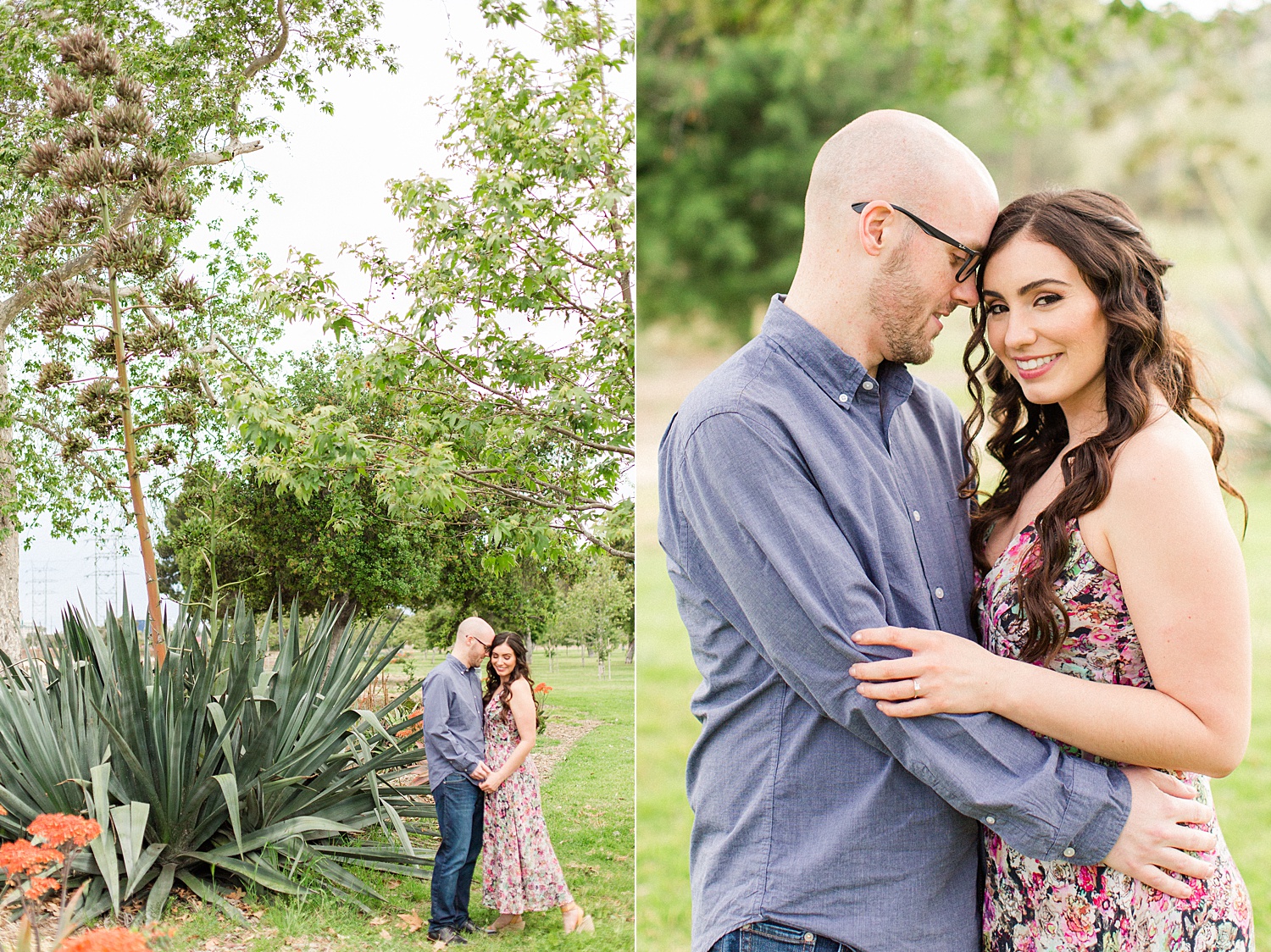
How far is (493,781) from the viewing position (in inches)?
113

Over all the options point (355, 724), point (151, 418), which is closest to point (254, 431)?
point (151, 418)

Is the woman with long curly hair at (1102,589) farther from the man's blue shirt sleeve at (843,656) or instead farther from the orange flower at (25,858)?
the orange flower at (25,858)

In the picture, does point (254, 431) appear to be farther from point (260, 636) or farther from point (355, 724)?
point (355, 724)

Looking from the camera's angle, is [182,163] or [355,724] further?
[355,724]

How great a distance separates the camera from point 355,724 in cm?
277

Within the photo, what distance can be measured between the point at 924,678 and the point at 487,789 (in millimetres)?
1942

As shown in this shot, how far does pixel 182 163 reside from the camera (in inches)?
102

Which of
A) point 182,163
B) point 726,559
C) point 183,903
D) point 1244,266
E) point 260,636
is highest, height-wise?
point 1244,266

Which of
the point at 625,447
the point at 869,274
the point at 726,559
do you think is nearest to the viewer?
the point at 726,559

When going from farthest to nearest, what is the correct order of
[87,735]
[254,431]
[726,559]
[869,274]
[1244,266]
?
[1244,266] → [254,431] → [87,735] → [869,274] → [726,559]

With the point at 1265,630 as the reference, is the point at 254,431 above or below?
above

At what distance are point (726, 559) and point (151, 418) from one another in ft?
6.05

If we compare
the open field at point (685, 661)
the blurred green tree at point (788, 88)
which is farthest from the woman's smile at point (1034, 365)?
the blurred green tree at point (788, 88)

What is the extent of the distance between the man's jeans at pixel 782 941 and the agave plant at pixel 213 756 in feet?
5.34
